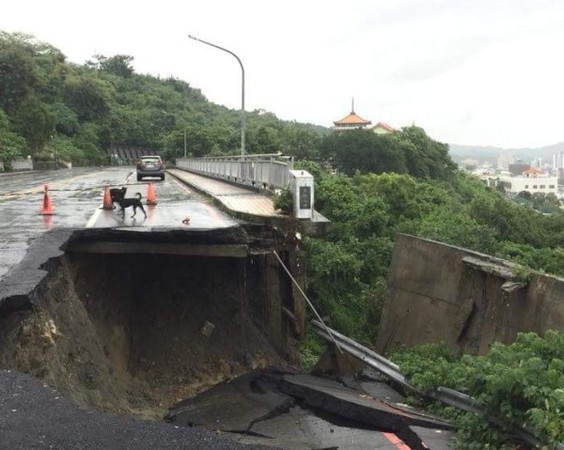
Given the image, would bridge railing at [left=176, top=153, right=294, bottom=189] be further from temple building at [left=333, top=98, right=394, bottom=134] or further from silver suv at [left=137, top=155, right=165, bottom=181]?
temple building at [left=333, top=98, right=394, bottom=134]

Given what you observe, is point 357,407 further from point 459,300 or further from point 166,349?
point 459,300

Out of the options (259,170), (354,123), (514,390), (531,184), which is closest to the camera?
(514,390)

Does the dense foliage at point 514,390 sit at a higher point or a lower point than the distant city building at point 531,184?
higher

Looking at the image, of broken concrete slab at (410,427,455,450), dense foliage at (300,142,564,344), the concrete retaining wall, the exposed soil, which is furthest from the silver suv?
broken concrete slab at (410,427,455,450)

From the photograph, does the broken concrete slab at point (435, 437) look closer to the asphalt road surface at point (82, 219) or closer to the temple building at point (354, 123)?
the asphalt road surface at point (82, 219)

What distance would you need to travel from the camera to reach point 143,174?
3300 centimetres

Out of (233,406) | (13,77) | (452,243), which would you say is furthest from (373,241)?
(13,77)

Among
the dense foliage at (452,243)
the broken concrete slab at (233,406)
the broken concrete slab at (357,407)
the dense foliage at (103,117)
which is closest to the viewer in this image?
the dense foliage at (452,243)

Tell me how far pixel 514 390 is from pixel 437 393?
7.86 ft

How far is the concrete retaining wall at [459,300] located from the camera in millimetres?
10703

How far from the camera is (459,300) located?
1304 centimetres

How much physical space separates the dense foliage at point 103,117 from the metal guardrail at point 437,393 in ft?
150

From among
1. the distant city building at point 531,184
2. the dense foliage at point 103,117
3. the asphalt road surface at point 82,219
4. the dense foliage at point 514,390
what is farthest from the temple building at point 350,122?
the dense foliage at point 514,390

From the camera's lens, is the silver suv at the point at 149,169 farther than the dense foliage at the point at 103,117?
No
